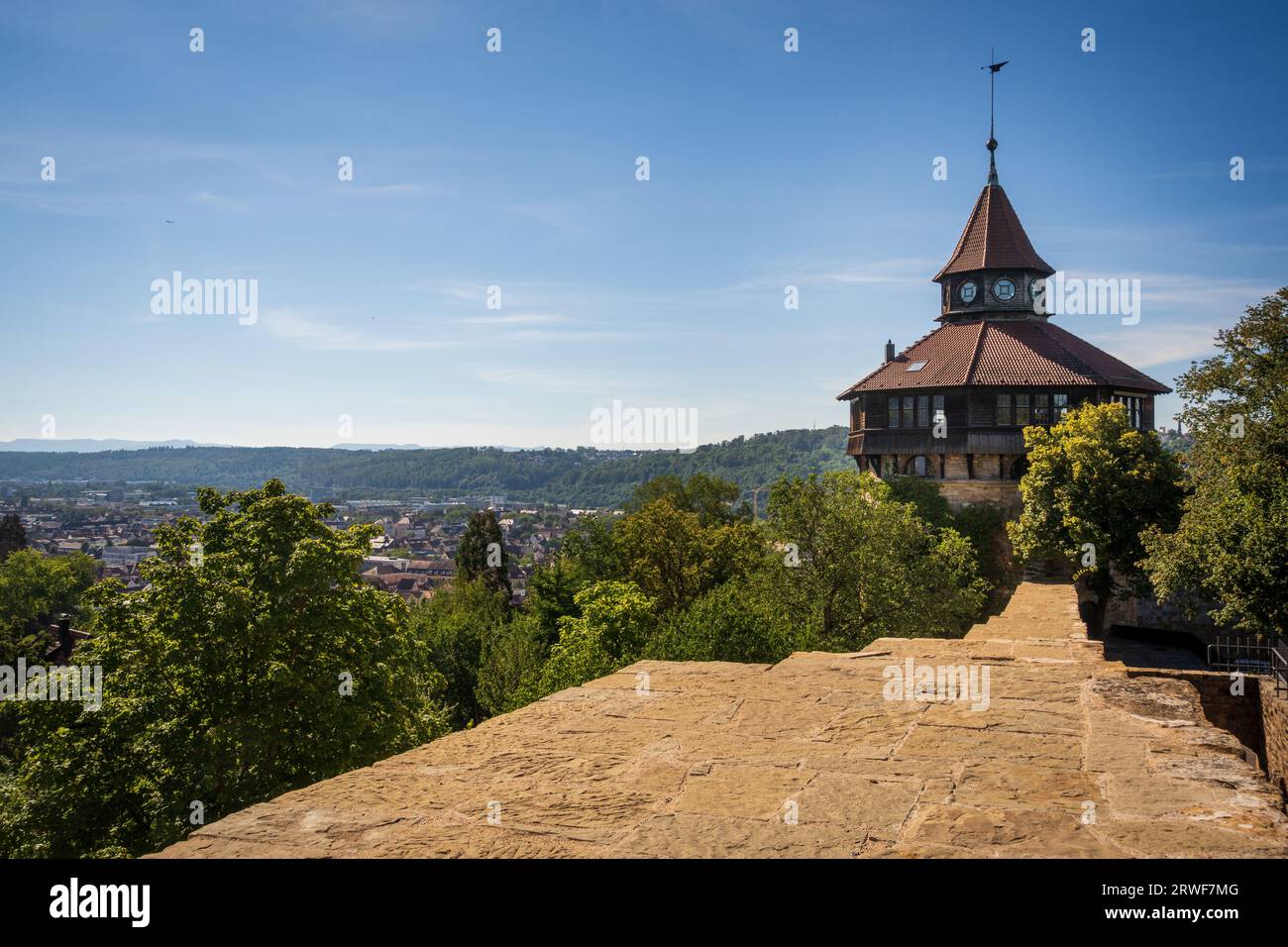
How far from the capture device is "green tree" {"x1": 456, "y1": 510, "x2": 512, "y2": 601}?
184 feet

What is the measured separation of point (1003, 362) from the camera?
138ft

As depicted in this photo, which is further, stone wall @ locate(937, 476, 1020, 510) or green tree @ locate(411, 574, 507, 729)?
green tree @ locate(411, 574, 507, 729)

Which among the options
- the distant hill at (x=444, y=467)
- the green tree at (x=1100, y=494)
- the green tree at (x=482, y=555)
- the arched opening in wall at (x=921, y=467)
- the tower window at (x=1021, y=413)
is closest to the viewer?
the green tree at (x=1100, y=494)

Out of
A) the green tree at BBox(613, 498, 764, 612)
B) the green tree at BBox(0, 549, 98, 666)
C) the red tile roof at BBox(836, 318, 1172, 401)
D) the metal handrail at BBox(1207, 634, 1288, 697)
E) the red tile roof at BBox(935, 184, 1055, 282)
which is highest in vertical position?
the red tile roof at BBox(935, 184, 1055, 282)

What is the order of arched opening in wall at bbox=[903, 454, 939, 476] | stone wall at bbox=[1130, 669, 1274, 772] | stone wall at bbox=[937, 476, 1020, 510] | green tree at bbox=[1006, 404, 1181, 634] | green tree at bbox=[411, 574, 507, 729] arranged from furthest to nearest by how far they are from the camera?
1. arched opening in wall at bbox=[903, 454, 939, 476]
2. green tree at bbox=[411, 574, 507, 729]
3. stone wall at bbox=[937, 476, 1020, 510]
4. green tree at bbox=[1006, 404, 1181, 634]
5. stone wall at bbox=[1130, 669, 1274, 772]

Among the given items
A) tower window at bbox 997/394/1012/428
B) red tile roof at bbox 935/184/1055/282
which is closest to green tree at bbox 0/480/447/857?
tower window at bbox 997/394/1012/428

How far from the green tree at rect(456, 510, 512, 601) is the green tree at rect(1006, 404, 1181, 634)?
32175 millimetres

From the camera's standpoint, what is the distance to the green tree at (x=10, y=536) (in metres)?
80.2

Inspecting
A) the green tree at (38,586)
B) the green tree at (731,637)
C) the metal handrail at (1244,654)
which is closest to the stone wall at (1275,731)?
the green tree at (731,637)

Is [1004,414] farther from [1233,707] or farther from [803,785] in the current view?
[803,785]

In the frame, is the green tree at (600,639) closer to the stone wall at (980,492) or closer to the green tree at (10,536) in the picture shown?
the stone wall at (980,492)

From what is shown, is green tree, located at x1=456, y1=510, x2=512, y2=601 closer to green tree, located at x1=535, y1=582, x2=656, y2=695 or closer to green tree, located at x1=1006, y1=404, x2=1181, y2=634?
green tree, located at x1=535, y1=582, x2=656, y2=695

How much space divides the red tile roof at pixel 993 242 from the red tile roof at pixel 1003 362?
2.63m

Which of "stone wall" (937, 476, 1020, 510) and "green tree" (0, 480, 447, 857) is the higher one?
"stone wall" (937, 476, 1020, 510)
